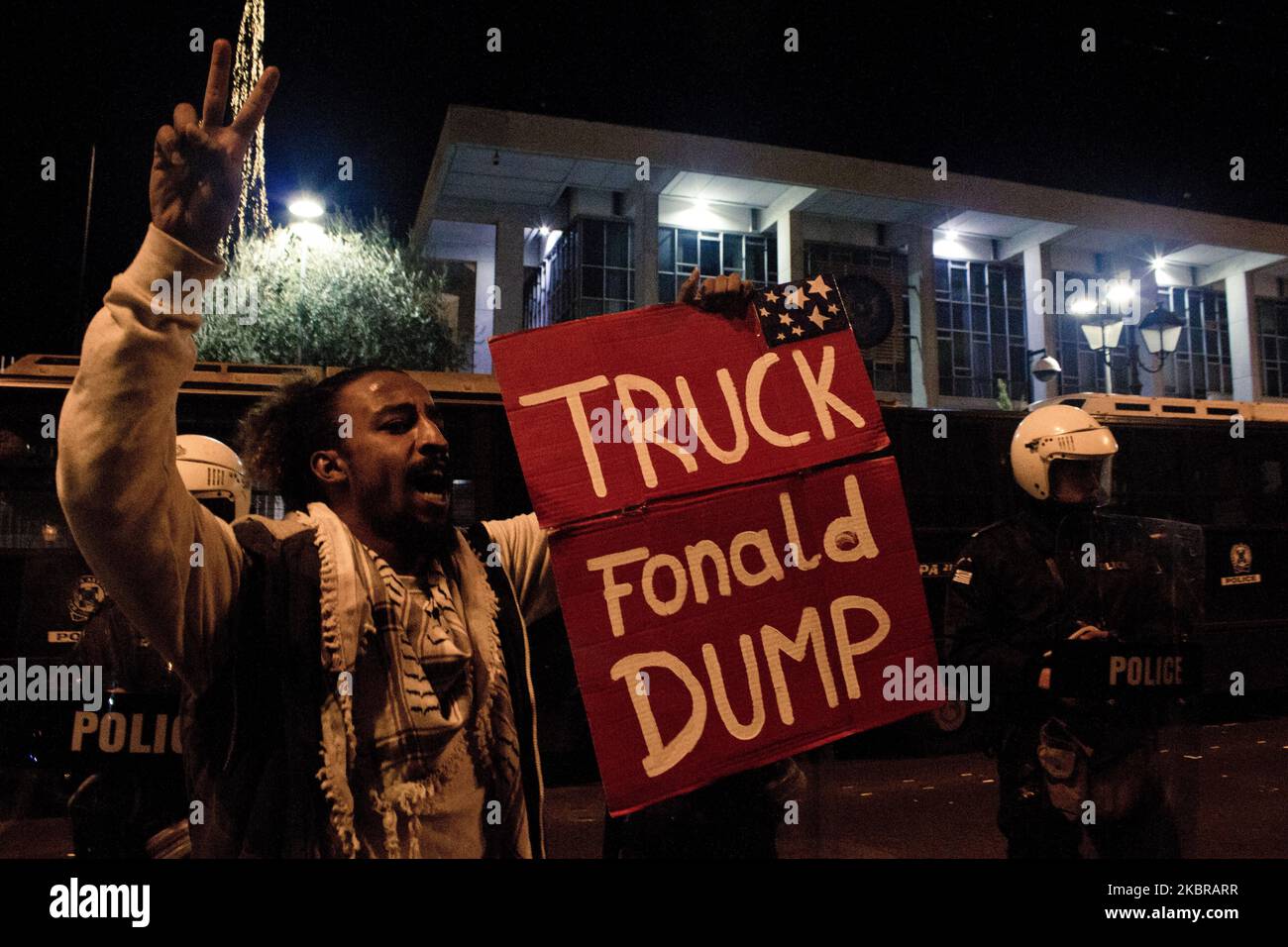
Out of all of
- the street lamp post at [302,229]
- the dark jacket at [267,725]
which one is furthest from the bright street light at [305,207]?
the dark jacket at [267,725]

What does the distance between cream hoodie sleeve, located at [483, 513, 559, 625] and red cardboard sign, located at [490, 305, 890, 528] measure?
21 centimetres

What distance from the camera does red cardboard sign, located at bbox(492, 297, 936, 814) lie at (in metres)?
2.18

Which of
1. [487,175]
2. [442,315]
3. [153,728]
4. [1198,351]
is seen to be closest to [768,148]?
[487,175]

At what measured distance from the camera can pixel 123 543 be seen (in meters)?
1.49

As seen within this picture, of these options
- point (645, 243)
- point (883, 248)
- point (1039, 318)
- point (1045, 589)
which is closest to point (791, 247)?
point (883, 248)

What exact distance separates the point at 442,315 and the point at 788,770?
19.3 meters

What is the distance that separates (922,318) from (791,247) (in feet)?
12.4

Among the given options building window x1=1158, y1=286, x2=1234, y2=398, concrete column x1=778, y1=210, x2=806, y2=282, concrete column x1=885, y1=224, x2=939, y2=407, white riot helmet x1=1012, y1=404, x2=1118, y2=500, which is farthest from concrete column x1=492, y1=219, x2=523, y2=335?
building window x1=1158, y1=286, x2=1234, y2=398

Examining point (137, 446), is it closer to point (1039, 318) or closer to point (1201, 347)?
point (1039, 318)

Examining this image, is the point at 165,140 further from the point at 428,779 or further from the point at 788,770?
the point at 788,770

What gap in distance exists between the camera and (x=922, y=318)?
22.2m

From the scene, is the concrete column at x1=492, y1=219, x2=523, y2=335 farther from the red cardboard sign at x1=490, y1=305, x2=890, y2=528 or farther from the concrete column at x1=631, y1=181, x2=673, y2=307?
the red cardboard sign at x1=490, y1=305, x2=890, y2=528
